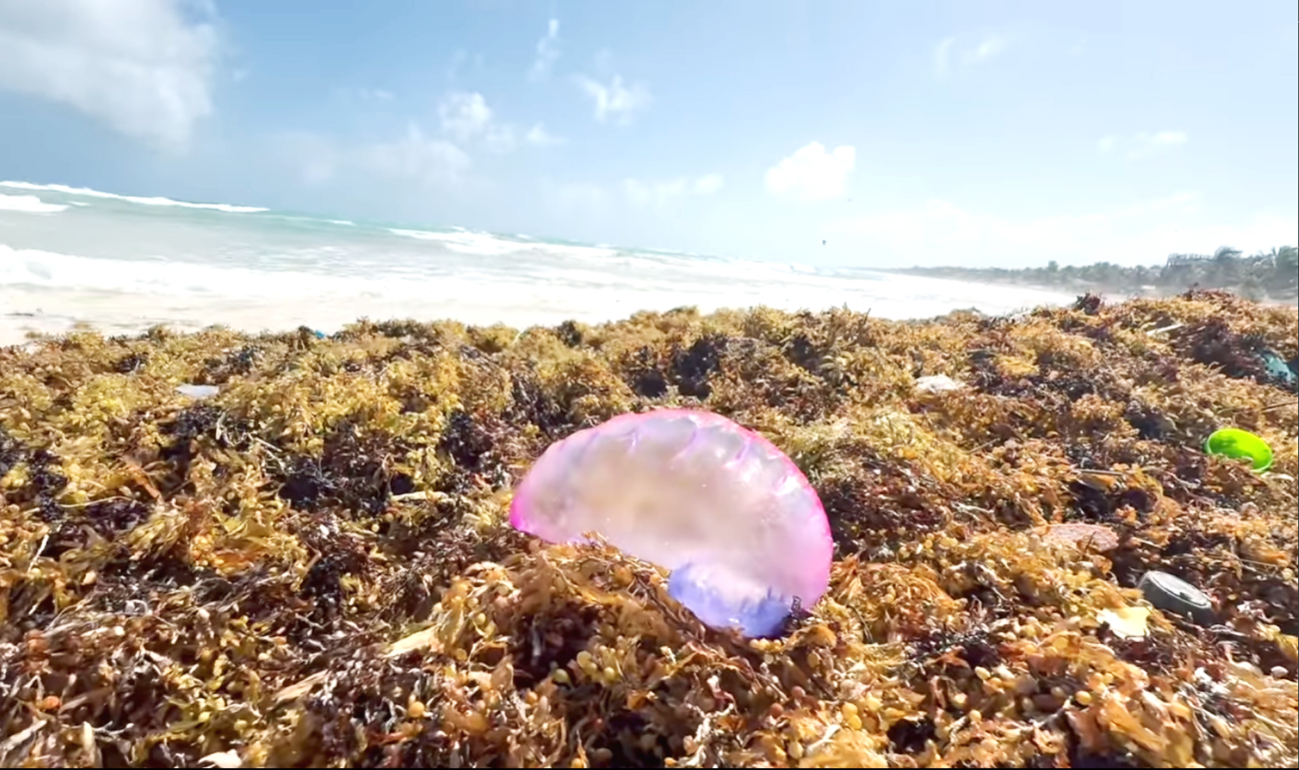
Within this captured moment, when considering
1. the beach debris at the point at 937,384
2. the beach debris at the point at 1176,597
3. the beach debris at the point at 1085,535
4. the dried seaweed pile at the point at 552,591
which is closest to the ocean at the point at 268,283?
the beach debris at the point at 937,384

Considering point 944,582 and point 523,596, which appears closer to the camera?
point 523,596

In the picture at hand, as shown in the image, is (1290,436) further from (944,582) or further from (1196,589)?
(944,582)

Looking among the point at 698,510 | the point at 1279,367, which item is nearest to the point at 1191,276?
the point at 1279,367

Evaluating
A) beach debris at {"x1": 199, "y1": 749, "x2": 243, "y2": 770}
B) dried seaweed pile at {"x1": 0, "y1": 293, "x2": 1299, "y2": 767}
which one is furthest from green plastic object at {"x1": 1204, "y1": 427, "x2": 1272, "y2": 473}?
beach debris at {"x1": 199, "y1": 749, "x2": 243, "y2": 770}

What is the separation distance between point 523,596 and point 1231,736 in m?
1.10

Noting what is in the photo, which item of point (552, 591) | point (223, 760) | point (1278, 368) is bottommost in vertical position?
point (223, 760)

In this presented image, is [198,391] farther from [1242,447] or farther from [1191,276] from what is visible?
[1191,276]

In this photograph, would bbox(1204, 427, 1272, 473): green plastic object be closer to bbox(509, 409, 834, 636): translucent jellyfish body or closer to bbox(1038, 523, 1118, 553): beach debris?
bbox(1038, 523, 1118, 553): beach debris

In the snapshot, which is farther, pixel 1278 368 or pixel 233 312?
pixel 233 312

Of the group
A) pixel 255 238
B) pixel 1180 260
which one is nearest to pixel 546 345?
pixel 255 238

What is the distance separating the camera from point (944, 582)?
1.61 meters

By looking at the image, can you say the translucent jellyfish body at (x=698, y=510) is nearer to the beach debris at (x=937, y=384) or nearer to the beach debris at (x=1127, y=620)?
the beach debris at (x=1127, y=620)

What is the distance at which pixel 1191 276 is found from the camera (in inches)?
1028

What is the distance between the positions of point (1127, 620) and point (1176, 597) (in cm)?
28
